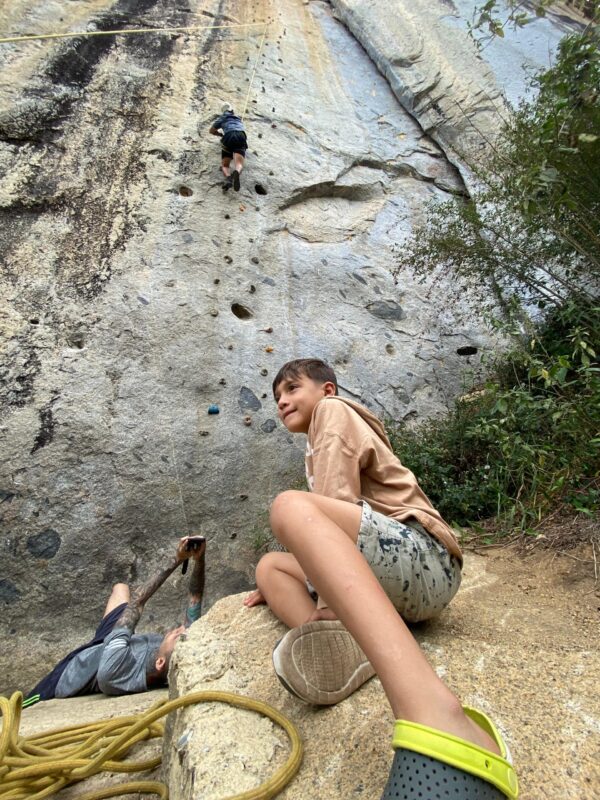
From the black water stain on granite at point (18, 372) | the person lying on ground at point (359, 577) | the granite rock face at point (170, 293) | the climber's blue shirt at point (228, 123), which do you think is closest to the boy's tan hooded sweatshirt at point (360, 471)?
the person lying on ground at point (359, 577)

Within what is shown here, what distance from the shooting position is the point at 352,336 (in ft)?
16.1

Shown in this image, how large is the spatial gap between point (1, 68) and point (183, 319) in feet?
11.4

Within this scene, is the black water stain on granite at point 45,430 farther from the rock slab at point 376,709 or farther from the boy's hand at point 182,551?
the rock slab at point 376,709

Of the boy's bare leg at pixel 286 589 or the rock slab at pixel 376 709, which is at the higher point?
the rock slab at pixel 376 709

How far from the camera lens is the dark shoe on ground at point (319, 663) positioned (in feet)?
4.12

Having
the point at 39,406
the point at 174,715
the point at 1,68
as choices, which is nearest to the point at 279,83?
the point at 1,68

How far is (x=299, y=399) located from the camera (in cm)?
193

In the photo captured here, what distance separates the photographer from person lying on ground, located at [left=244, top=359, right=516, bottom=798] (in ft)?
3.00

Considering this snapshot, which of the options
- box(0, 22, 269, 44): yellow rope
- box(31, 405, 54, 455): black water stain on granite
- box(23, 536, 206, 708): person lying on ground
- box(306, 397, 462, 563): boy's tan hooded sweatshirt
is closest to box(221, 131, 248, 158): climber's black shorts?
box(0, 22, 269, 44): yellow rope

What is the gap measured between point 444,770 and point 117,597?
2639 millimetres

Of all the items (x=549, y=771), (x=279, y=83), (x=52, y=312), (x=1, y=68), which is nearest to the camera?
(x=549, y=771)

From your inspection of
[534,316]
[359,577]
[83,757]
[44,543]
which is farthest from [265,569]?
[534,316]

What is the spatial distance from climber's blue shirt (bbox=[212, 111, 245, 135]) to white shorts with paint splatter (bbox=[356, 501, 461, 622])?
5.07 metres

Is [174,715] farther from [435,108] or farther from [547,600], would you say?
[435,108]
